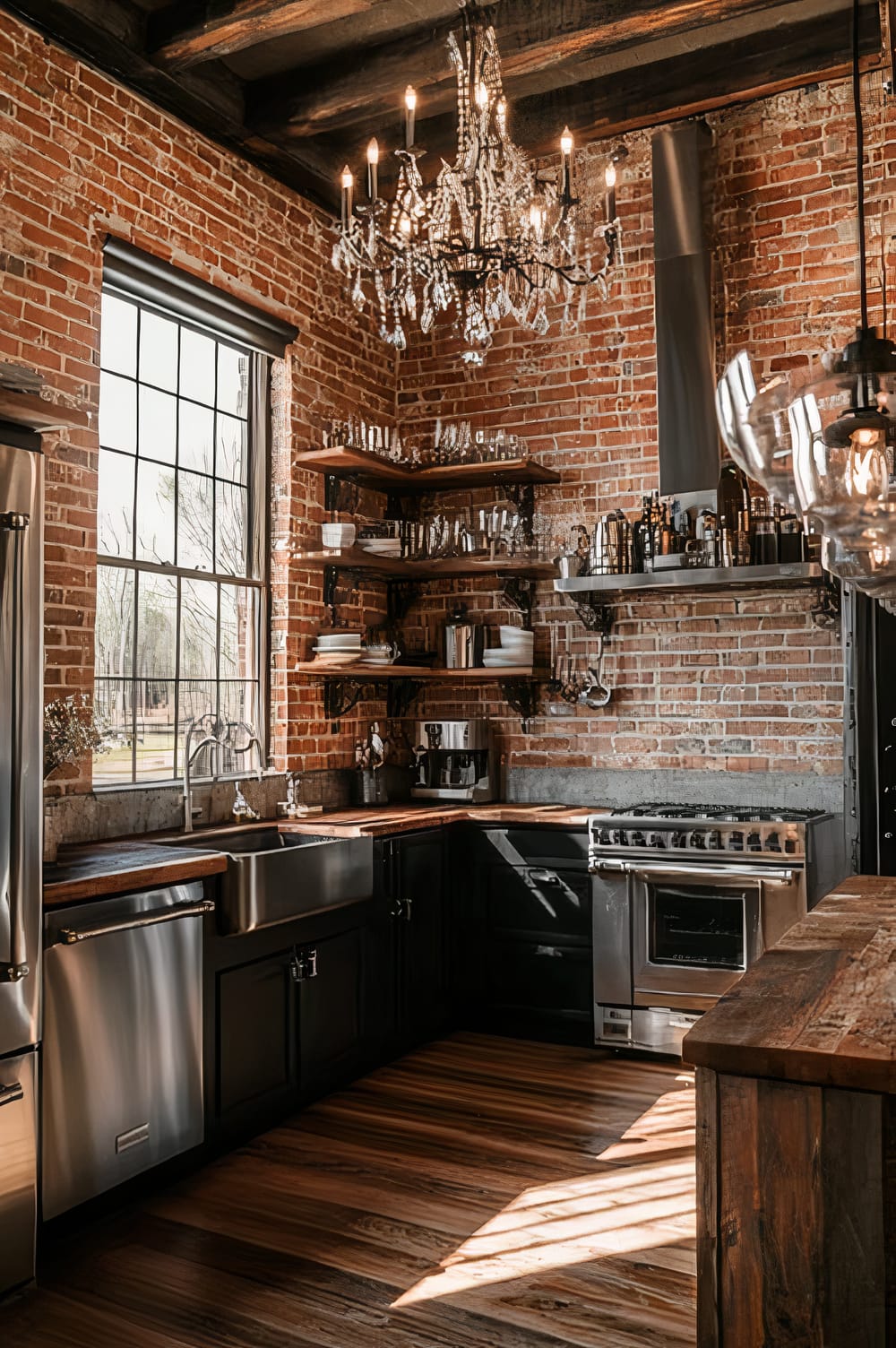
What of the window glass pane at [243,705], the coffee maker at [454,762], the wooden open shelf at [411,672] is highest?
the wooden open shelf at [411,672]

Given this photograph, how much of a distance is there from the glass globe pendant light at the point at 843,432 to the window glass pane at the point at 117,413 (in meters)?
2.87

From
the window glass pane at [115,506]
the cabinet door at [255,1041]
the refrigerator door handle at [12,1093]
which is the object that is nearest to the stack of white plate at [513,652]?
the window glass pane at [115,506]

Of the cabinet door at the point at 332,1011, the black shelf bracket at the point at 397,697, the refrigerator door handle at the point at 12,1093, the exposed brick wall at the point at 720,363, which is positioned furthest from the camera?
the black shelf bracket at the point at 397,697

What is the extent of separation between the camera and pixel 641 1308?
103 inches

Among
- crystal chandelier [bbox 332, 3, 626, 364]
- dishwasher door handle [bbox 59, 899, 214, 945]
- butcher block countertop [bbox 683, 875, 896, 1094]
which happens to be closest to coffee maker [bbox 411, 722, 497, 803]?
dishwasher door handle [bbox 59, 899, 214, 945]

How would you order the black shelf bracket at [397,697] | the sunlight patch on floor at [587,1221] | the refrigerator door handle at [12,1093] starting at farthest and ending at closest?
the black shelf bracket at [397,697] < the sunlight patch on floor at [587,1221] < the refrigerator door handle at [12,1093]

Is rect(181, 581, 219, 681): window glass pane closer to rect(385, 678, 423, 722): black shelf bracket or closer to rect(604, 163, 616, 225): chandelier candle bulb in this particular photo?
rect(385, 678, 423, 722): black shelf bracket

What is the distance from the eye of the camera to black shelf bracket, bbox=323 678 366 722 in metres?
5.25

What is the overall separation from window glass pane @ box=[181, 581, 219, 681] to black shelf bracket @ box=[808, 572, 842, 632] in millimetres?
2592

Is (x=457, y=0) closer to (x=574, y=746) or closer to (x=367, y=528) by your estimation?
(x=367, y=528)

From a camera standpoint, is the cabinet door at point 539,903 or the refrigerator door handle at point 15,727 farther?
the cabinet door at point 539,903

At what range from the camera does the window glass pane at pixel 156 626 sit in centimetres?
431

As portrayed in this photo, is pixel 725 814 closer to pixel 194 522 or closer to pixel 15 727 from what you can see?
pixel 194 522

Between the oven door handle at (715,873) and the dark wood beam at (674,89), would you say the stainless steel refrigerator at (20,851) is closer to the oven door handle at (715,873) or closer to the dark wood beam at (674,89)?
the oven door handle at (715,873)
